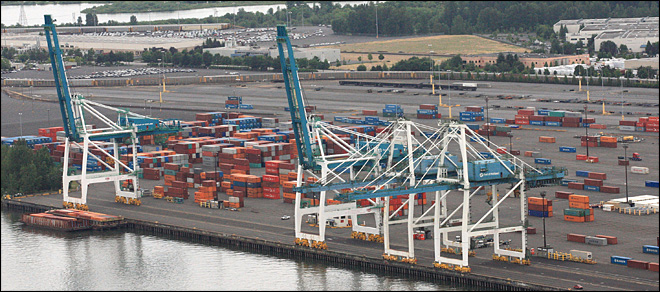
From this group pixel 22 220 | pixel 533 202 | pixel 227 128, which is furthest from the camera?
pixel 227 128

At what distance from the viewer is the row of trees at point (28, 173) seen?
344ft

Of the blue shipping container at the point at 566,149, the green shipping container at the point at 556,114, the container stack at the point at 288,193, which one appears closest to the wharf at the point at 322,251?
the container stack at the point at 288,193

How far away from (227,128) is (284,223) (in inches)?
Answer: 2084

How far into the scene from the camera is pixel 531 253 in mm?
71562

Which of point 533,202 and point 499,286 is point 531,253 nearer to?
point 499,286

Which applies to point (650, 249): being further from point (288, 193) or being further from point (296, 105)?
point (288, 193)

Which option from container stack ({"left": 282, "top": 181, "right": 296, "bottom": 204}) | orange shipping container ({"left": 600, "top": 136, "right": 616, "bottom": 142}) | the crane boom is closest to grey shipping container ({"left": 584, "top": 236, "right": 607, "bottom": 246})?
container stack ({"left": 282, "top": 181, "right": 296, "bottom": 204})

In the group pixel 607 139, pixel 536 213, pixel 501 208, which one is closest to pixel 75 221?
pixel 501 208

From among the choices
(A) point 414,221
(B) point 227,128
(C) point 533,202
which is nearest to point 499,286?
(A) point 414,221

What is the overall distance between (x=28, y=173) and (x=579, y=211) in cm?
5042

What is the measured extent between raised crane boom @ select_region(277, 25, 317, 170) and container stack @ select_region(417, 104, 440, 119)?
2909 inches

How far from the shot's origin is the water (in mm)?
69000

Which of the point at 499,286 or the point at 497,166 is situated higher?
the point at 497,166

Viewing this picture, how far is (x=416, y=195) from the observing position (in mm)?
91375
